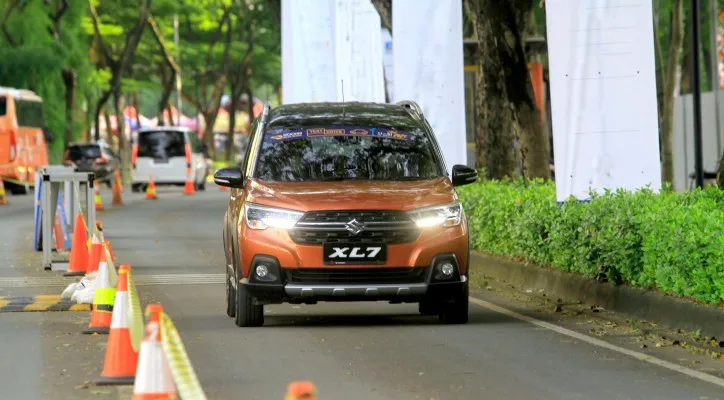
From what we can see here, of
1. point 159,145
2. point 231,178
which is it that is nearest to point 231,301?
point 231,178

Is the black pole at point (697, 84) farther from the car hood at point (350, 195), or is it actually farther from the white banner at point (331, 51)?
the car hood at point (350, 195)

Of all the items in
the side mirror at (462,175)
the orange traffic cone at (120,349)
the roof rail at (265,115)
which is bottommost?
the orange traffic cone at (120,349)

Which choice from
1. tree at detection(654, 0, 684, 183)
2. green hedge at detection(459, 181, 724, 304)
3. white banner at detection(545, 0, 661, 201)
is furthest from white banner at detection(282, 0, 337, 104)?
white banner at detection(545, 0, 661, 201)

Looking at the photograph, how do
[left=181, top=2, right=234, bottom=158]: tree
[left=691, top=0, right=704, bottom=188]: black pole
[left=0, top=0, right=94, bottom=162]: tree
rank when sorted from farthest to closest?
[left=181, top=2, right=234, bottom=158]: tree → [left=0, top=0, right=94, bottom=162]: tree → [left=691, top=0, right=704, bottom=188]: black pole

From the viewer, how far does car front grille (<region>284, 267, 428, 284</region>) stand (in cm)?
1323

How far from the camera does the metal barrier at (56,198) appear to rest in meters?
20.5

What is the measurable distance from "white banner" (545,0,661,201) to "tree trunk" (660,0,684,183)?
19.5 metres

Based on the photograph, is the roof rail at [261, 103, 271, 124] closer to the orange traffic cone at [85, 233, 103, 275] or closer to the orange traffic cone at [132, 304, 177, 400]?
the orange traffic cone at [85, 233, 103, 275]

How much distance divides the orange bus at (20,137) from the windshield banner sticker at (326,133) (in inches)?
1329

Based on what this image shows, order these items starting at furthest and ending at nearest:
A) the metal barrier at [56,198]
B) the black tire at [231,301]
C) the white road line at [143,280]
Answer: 1. the metal barrier at [56,198]
2. the white road line at [143,280]
3. the black tire at [231,301]

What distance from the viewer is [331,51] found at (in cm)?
3209

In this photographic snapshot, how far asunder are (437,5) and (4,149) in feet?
91.5

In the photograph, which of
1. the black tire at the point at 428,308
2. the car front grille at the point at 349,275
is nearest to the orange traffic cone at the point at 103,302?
the car front grille at the point at 349,275

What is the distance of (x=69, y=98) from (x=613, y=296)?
49653mm
